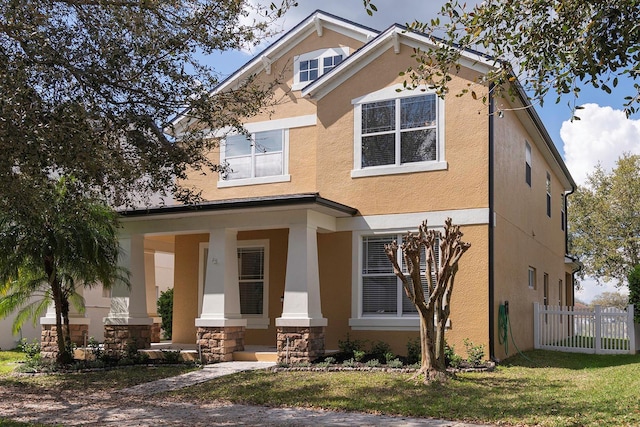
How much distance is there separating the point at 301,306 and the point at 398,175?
3.87 m

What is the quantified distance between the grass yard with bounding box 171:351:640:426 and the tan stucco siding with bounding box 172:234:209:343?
6204 mm

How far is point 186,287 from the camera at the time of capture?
758 inches

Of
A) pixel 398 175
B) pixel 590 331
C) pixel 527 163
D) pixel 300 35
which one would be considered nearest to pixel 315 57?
pixel 300 35

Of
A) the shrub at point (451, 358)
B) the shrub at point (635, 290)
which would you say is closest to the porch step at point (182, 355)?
the shrub at point (451, 358)

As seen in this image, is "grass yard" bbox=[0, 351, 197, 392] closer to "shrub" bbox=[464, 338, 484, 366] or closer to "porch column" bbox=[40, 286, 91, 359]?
"porch column" bbox=[40, 286, 91, 359]

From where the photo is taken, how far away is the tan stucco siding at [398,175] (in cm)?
1519

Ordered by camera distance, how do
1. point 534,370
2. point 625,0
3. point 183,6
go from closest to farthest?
1. point 625,0
2. point 183,6
3. point 534,370

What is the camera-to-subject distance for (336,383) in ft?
39.2

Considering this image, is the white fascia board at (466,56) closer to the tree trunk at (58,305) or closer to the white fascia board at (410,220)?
the white fascia board at (410,220)

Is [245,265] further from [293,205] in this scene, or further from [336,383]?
[336,383]

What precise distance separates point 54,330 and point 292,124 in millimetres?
8059

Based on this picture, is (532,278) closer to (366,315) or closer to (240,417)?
(366,315)

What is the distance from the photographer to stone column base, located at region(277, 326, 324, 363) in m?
14.4

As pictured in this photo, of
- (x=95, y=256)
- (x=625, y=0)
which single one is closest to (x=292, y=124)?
(x=95, y=256)
